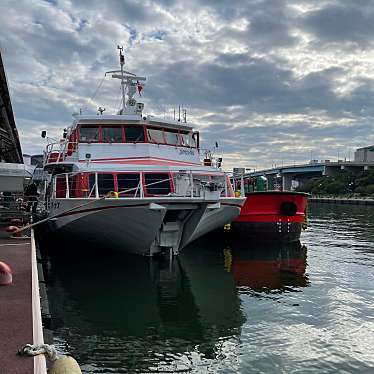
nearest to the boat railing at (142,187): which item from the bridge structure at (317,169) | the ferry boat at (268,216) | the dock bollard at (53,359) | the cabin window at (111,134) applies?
the cabin window at (111,134)

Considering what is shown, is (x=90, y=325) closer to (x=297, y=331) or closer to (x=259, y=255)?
(x=297, y=331)

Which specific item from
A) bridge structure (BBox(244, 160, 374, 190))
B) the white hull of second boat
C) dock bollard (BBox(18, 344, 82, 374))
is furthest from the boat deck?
bridge structure (BBox(244, 160, 374, 190))

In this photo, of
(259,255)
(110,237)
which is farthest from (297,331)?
(259,255)

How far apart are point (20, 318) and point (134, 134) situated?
38.2 feet

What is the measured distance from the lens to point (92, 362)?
23.4ft

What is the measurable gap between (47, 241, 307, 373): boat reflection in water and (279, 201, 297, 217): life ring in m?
2.87

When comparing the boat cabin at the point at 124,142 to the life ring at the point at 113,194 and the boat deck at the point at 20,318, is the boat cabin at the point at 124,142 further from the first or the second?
the boat deck at the point at 20,318

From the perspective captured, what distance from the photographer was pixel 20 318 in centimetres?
558

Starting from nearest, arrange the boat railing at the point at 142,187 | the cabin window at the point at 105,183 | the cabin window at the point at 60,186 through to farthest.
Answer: the boat railing at the point at 142,187
the cabin window at the point at 105,183
the cabin window at the point at 60,186

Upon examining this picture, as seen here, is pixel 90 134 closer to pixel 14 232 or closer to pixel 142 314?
pixel 14 232

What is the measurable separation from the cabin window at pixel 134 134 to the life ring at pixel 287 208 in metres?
7.64

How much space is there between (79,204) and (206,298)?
526cm

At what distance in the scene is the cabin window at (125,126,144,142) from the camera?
16531 millimetres

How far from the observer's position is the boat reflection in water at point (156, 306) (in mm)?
7492
